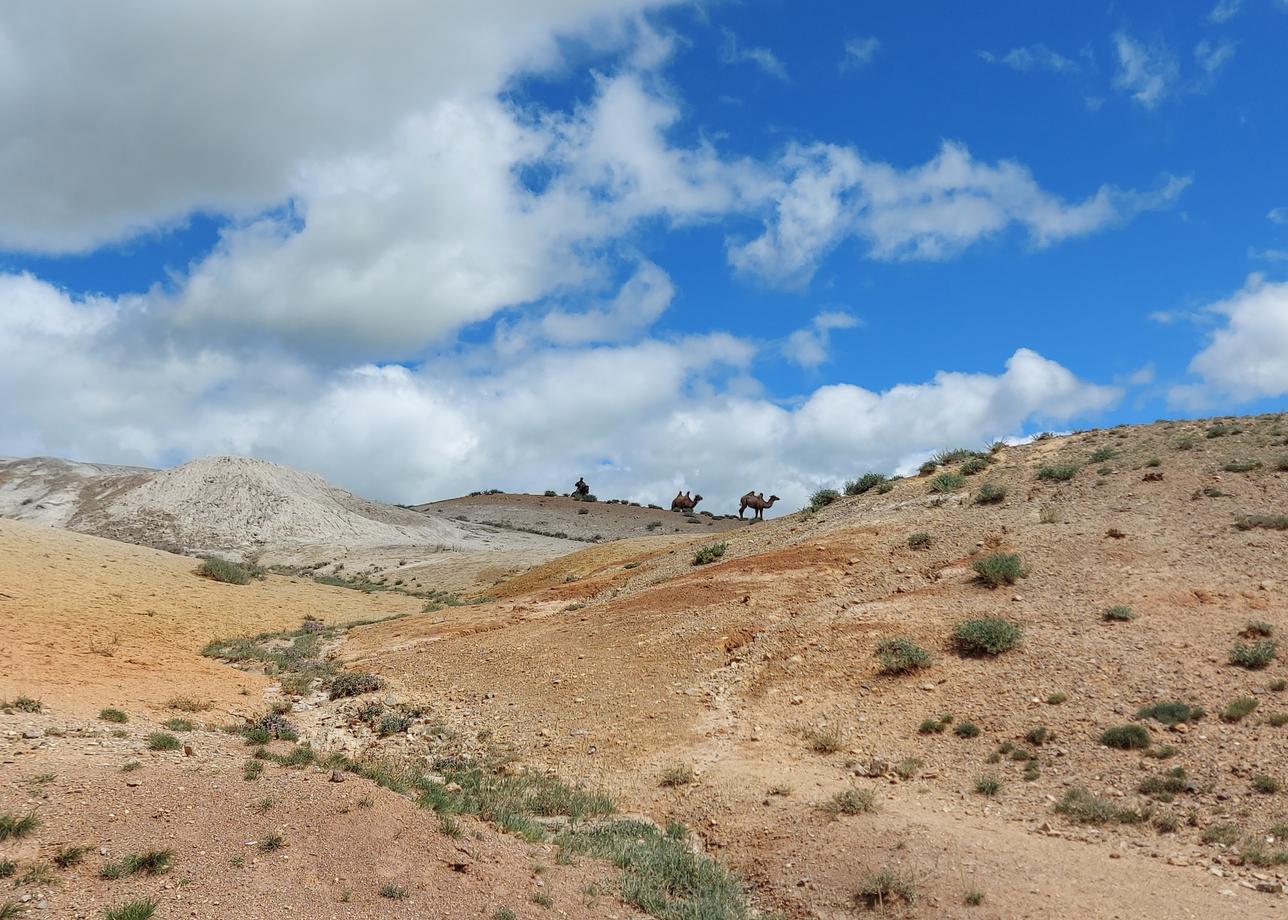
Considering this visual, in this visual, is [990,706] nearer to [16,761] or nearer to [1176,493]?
[1176,493]

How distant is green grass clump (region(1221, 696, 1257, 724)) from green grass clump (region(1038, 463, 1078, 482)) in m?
10.9

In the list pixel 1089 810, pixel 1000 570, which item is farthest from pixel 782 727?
pixel 1000 570

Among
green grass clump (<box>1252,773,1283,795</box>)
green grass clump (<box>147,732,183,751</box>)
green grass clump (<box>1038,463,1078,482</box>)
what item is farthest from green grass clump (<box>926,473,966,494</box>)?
green grass clump (<box>147,732,183,751</box>)

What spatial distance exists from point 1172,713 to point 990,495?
1056cm

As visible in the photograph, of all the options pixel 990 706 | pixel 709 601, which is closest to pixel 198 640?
pixel 709 601

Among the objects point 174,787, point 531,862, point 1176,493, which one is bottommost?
point 531,862

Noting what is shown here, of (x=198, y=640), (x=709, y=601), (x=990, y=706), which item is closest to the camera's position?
(x=990, y=706)

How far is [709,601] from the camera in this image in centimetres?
1762

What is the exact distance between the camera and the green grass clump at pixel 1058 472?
2095 centimetres

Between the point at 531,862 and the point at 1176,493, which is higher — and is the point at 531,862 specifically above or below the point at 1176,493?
below

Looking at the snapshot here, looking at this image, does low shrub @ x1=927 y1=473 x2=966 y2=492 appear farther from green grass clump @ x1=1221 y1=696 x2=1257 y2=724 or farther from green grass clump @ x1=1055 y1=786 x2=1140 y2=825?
green grass clump @ x1=1055 y1=786 x2=1140 y2=825

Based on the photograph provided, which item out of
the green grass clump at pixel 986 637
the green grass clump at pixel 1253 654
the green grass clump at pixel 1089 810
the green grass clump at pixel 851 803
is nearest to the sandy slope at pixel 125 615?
the green grass clump at pixel 851 803

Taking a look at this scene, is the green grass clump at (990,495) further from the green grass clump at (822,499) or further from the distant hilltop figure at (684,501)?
the distant hilltop figure at (684,501)

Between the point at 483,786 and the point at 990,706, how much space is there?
22.3 ft
